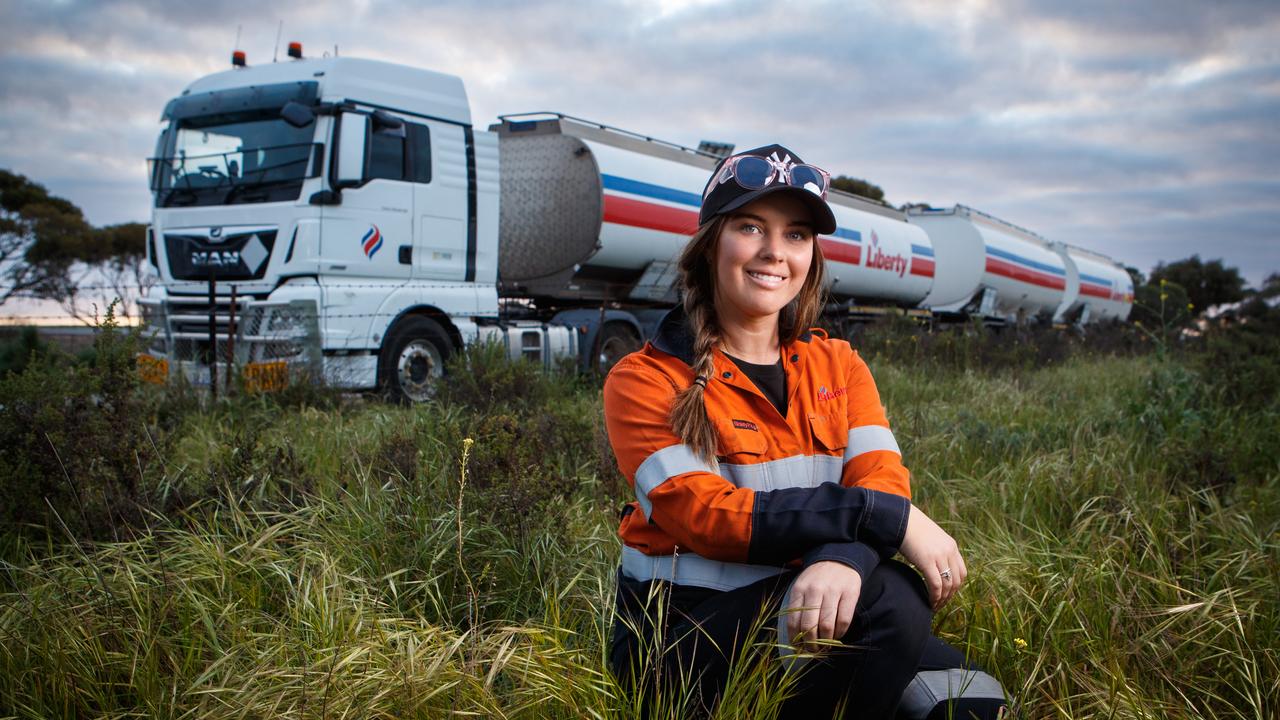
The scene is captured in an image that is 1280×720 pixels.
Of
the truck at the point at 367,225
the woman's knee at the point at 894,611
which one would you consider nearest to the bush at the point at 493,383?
the truck at the point at 367,225

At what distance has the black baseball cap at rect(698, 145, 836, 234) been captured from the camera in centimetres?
210

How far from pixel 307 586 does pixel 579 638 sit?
84cm

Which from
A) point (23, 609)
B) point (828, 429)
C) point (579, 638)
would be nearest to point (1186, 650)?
point (828, 429)

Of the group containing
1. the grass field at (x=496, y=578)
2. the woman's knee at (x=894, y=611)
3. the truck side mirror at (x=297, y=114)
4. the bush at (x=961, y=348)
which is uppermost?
the truck side mirror at (x=297, y=114)

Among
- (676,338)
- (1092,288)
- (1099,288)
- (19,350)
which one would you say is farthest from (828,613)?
(1099,288)

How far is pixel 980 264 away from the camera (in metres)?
18.0

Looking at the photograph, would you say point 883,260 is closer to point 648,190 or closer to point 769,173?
point 648,190

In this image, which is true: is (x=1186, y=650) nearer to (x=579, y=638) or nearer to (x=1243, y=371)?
(x=579, y=638)

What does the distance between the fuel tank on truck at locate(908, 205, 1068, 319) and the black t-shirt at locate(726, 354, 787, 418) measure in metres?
15.9

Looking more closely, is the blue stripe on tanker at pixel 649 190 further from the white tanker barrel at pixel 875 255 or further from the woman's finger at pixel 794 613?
the woman's finger at pixel 794 613

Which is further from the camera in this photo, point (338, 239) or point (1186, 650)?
point (338, 239)

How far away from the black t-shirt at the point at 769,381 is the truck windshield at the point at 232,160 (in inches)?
259

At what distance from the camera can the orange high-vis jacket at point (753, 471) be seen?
187cm

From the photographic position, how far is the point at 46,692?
2.33 metres
